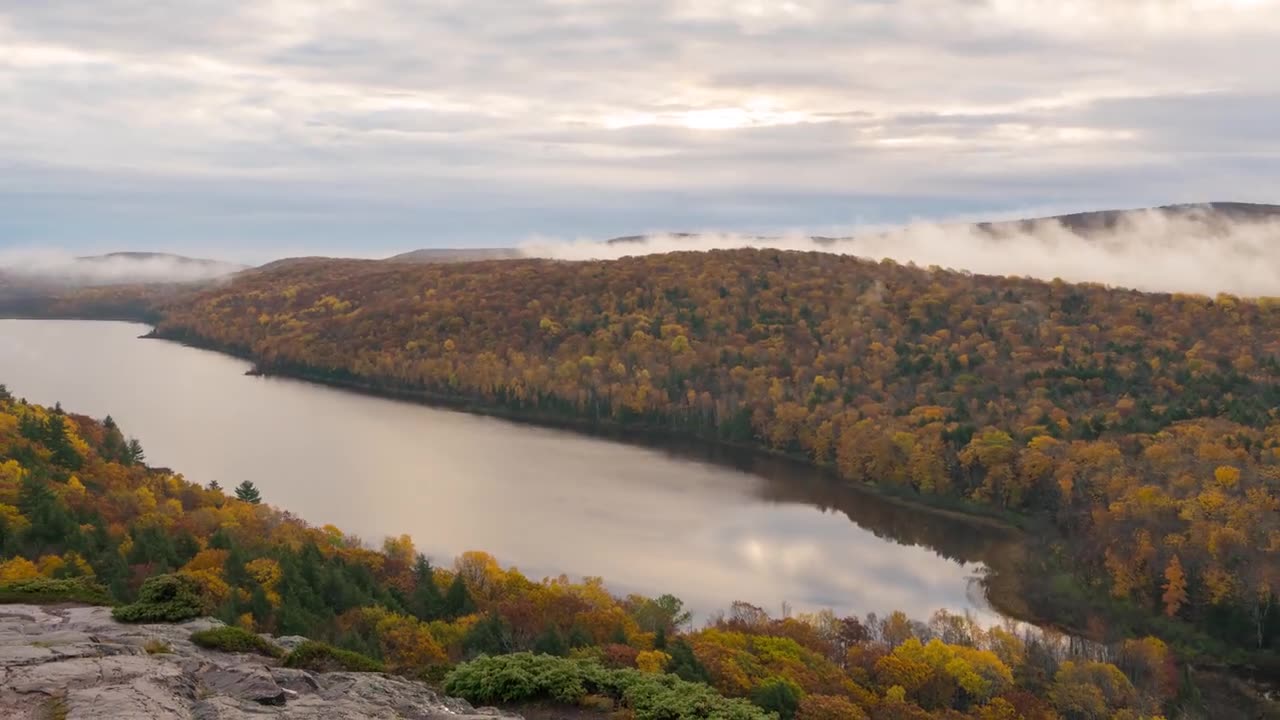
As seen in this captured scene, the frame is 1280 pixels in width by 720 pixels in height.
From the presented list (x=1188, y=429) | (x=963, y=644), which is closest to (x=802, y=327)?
(x=1188, y=429)

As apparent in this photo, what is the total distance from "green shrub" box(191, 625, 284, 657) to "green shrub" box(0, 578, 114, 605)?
3970 mm

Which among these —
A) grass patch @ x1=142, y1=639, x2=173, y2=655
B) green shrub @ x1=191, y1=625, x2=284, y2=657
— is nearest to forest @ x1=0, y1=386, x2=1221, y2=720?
green shrub @ x1=191, y1=625, x2=284, y2=657

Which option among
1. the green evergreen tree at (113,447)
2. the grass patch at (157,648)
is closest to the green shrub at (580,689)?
the grass patch at (157,648)

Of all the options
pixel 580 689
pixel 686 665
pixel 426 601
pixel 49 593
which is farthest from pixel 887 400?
pixel 49 593

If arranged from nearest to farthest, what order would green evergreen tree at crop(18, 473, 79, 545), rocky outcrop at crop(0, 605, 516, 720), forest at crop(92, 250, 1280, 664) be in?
rocky outcrop at crop(0, 605, 516, 720), green evergreen tree at crop(18, 473, 79, 545), forest at crop(92, 250, 1280, 664)

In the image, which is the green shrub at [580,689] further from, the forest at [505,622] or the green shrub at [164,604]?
the green shrub at [164,604]

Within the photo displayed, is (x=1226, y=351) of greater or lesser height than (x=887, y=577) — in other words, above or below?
above

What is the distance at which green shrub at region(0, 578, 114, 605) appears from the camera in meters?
20.5

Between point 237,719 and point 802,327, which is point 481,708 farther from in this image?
point 802,327

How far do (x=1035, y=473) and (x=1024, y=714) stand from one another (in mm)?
39931

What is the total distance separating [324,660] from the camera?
17984mm

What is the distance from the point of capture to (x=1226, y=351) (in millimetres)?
103125

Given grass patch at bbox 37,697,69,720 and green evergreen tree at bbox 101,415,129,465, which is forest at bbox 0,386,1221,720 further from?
green evergreen tree at bbox 101,415,129,465

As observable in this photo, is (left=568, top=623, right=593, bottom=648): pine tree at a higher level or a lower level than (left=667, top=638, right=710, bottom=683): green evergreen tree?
lower
